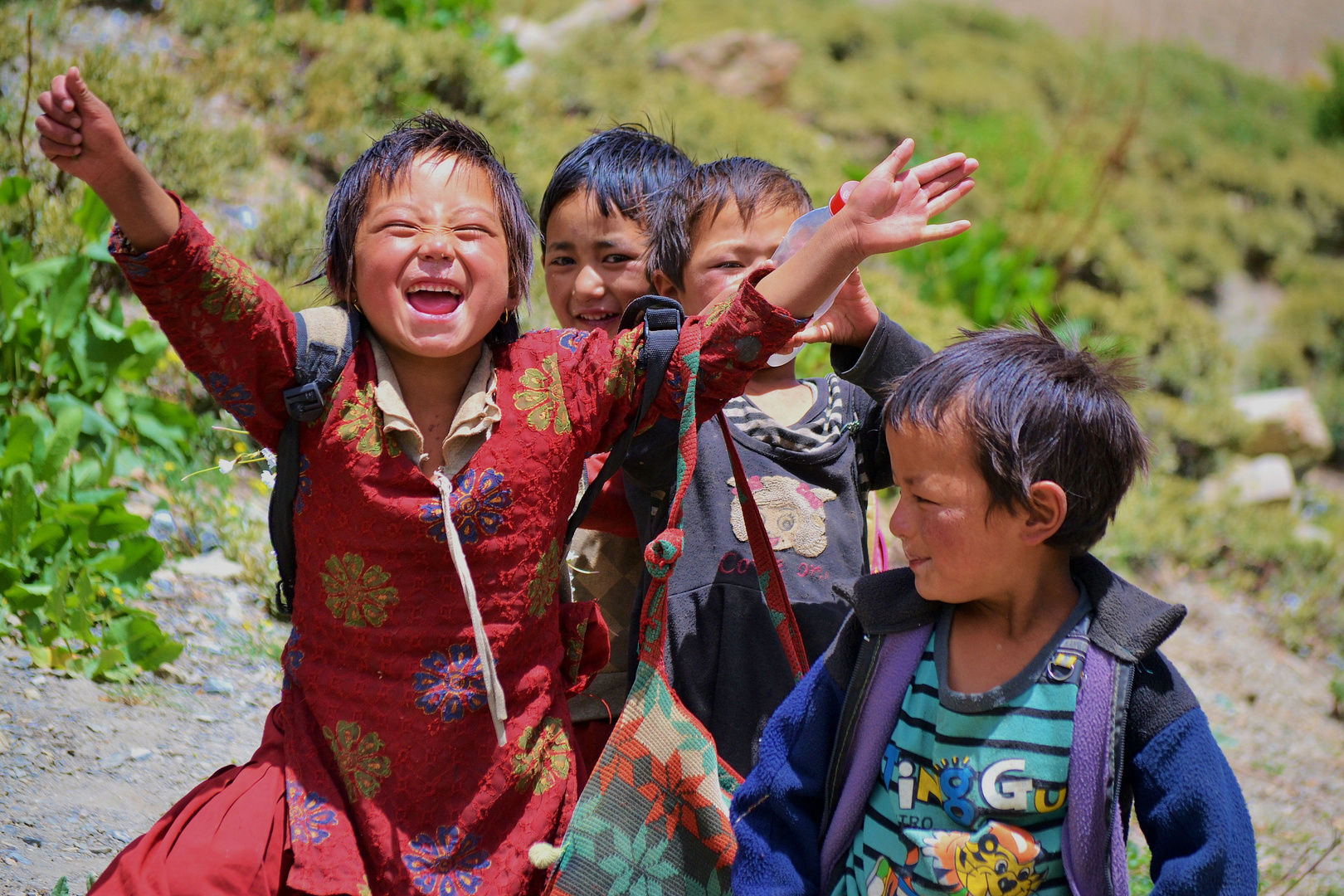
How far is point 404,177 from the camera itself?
1.69 m

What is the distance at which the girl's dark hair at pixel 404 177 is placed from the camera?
1705 mm

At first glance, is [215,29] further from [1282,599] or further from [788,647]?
[1282,599]

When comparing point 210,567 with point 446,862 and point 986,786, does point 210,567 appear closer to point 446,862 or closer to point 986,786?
point 446,862

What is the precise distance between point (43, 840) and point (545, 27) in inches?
389

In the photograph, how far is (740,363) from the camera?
1674 mm

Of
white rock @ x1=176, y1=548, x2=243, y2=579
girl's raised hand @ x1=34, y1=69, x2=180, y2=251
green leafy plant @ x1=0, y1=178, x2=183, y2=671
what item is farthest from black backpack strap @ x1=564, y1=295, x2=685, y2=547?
white rock @ x1=176, y1=548, x2=243, y2=579

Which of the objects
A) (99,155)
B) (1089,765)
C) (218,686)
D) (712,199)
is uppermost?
(99,155)

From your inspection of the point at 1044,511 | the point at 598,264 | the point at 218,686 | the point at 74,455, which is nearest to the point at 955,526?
the point at 1044,511

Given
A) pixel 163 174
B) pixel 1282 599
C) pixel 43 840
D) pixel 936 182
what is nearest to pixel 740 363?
pixel 936 182

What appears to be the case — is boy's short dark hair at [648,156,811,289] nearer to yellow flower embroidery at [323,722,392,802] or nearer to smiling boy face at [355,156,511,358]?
smiling boy face at [355,156,511,358]

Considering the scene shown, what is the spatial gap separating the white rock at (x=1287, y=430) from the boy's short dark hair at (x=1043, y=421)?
6.82 metres

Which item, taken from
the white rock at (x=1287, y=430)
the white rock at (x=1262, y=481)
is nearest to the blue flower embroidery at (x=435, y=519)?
the white rock at (x=1262, y=481)

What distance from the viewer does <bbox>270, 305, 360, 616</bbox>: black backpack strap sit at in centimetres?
159

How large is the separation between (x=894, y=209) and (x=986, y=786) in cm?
85
